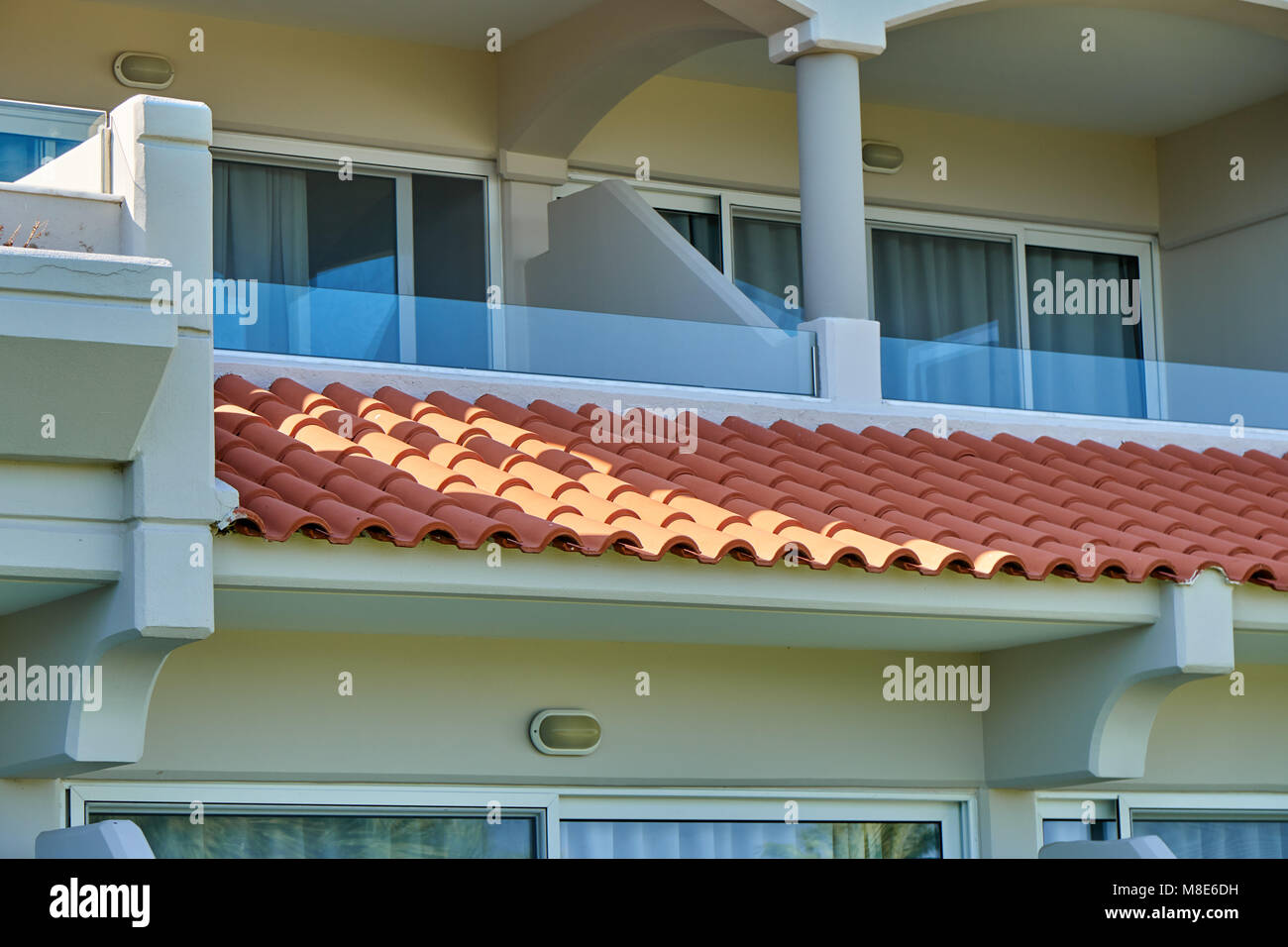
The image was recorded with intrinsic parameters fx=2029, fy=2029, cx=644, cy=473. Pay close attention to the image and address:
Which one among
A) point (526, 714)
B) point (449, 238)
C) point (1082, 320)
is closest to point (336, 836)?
point (526, 714)

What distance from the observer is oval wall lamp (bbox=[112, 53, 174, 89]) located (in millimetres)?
11883

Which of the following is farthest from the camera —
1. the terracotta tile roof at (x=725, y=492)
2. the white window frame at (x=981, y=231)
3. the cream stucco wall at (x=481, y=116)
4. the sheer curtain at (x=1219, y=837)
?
the white window frame at (x=981, y=231)

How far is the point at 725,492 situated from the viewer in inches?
345

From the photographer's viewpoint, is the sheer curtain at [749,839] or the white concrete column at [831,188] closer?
the sheer curtain at [749,839]

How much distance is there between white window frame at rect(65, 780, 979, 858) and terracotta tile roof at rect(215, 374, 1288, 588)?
1.39m

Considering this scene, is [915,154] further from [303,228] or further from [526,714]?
[526,714]

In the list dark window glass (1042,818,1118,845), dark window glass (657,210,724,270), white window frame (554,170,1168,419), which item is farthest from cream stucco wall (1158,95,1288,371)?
dark window glass (1042,818,1118,845)

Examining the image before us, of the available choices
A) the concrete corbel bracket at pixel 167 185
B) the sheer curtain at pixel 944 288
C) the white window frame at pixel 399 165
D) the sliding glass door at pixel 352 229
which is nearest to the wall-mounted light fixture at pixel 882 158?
the sheer curtain at pixel 944 288

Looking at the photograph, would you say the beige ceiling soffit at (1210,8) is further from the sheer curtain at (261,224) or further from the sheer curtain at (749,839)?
the sheer curtain at (749,839)

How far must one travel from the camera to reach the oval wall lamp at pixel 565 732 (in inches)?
348

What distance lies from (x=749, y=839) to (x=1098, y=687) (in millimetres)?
1732

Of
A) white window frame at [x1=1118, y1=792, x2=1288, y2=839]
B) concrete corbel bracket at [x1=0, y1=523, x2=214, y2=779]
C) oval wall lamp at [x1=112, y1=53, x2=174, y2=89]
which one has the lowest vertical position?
white window frame at [x1=1118, y1=792, x2=1288, y2=839]

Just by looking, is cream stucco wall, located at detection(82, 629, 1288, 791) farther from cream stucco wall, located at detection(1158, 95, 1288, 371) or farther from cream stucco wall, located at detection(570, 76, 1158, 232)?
cream stucco wall, located at detection(570, 76, 1158, 232)

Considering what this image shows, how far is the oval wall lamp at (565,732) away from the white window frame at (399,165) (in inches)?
173
